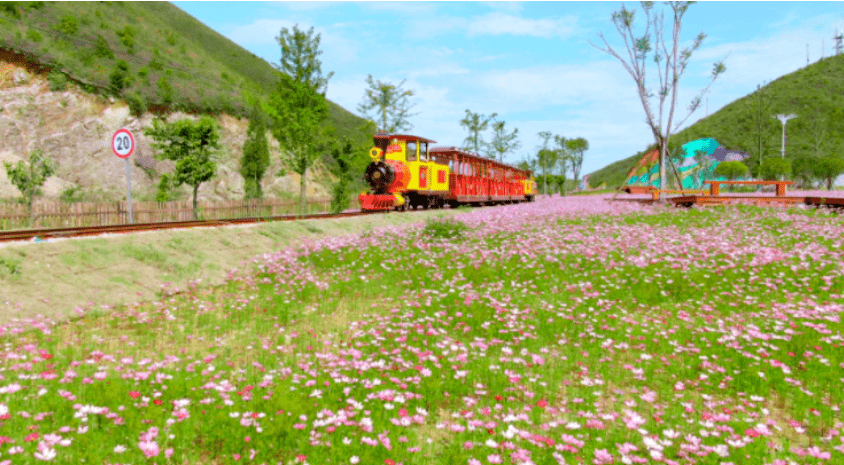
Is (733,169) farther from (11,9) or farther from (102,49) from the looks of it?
(11,9)

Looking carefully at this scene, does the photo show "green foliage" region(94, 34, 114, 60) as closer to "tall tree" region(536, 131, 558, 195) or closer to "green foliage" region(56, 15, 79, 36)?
"green foliage" region(56, 15, 79, 36)

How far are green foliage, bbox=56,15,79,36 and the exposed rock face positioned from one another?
1176 cm

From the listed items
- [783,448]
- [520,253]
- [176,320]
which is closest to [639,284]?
[520,253]

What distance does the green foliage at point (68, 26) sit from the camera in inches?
2032

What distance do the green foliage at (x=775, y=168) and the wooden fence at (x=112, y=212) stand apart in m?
68.8

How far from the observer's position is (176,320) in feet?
25.8

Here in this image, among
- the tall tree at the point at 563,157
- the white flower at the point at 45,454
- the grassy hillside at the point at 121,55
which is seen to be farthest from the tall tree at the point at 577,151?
the white flower at the point at 45,454

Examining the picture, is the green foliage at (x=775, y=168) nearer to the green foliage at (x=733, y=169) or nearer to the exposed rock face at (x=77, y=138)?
the green foliage at (x=733, y=169)

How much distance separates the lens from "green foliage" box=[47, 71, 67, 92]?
43.3 m

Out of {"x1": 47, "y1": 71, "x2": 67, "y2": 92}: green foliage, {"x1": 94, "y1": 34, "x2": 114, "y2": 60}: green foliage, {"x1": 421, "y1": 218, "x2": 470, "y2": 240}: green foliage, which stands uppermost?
{"x1": 94, "y1": 34, "x2": 114, "y2": 60}: green foliage

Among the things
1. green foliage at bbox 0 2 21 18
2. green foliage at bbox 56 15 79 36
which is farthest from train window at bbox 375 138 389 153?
green foliage at bbox 0 2 21 18

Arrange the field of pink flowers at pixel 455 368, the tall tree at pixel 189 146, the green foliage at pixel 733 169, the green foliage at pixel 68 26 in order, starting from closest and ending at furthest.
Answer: the field of pink flowers at pixel 455 368 < the tall tree at pixel 189 146 < the green foliage at pixel 68 26 < the green foliage at pixel 733 169

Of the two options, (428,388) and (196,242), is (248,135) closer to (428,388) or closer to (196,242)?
(196,242)

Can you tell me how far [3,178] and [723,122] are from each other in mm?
124574
